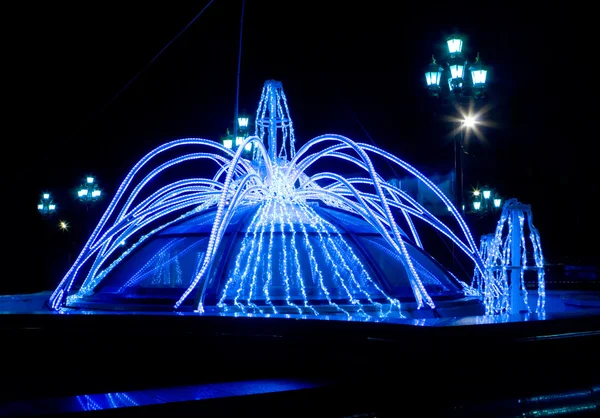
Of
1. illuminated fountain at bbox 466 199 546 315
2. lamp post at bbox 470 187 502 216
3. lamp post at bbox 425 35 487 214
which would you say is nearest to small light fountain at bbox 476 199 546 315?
illuminated fountain at bbox 466 199 546 315

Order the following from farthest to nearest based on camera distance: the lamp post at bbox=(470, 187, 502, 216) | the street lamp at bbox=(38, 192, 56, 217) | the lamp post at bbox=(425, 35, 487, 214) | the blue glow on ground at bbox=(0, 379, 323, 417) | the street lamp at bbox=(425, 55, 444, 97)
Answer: the street lamp at bbox=(38, 192, 56, 217), the lamp post at bbox=(470, 187, 502, 216), the street lamp at bbox=(425, 55, 444, 97), the lamp post at bbox=(425, 35, 487, 214), the blue glow on ground at bbox=(0, 379, 323, 417)

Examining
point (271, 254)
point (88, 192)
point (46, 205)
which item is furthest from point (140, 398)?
point (46, 205)

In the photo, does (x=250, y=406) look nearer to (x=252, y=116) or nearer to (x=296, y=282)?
(x=296, y=282)

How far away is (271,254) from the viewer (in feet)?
34.3

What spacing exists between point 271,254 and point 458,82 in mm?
4233

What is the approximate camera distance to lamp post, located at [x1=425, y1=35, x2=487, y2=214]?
11.4m

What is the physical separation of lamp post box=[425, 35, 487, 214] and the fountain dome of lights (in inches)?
50.7

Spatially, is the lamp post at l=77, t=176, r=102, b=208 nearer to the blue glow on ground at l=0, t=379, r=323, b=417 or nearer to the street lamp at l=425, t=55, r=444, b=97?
the street lamp at l=425, t=55, r=444, b=97

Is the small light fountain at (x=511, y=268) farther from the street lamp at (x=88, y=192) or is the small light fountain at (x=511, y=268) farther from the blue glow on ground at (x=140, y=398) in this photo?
the street lamp at (x=88, y=192)

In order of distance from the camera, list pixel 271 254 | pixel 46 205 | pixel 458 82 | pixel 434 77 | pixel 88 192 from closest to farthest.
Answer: pixel 271 254
pixel 458 82
pixel 434 77
pixel 88 192
pixel 46 205

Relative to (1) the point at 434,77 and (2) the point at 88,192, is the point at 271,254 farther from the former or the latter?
(2) the point at 88,192

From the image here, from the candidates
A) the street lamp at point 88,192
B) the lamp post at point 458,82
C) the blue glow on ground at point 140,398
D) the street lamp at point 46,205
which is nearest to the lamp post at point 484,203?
the lamp post at point 458,82

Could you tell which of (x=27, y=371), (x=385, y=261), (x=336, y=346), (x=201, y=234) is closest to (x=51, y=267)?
(x=201, y=234)

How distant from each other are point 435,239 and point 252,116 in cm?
913
